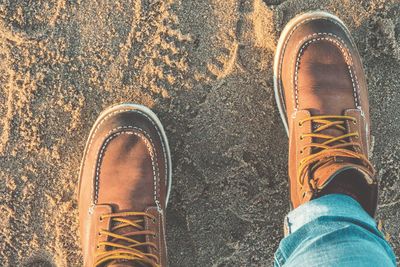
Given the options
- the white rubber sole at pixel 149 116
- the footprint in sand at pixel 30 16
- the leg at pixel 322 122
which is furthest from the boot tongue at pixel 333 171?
the footprint in sand at pixel 30 16

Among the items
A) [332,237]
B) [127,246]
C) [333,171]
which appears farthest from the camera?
[127,246]

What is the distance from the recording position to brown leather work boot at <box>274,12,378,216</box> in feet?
5.48

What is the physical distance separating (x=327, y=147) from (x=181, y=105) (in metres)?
0.49

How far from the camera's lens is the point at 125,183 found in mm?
1712

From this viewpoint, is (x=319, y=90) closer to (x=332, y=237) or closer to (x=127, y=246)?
(x=332, y=237)

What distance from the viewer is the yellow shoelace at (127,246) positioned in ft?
5.40

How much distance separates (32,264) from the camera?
175 cm

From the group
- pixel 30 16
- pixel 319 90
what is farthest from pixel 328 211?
pixel 30 16

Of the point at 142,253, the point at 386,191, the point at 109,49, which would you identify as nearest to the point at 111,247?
the point at 142,253

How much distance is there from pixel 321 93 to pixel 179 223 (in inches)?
25.3

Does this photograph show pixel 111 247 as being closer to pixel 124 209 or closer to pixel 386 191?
pixel 124 209

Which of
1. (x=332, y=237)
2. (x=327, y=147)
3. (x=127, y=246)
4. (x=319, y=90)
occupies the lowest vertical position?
(x=332, y=237)

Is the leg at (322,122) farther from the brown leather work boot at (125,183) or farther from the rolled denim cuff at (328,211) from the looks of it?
the brown leather work boot at (125,183)

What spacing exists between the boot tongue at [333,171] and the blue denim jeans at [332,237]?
51 millimetres
